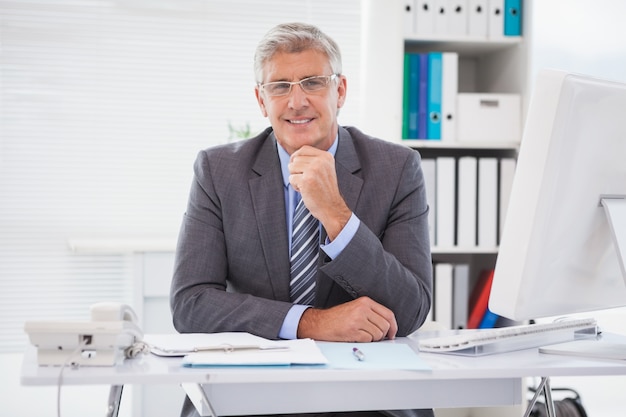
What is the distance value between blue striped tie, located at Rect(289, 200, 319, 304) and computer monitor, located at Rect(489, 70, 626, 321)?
0.58 meters

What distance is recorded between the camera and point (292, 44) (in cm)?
186

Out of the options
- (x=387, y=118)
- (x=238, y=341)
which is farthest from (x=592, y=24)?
(x=238, y=341)

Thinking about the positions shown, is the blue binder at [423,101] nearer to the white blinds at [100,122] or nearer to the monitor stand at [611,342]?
the white blinds at [100,122]

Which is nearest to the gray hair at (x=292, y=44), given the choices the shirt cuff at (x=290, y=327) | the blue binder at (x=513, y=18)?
the shirt cuff at (x=290, y=327)

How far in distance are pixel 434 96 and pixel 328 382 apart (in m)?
1.97

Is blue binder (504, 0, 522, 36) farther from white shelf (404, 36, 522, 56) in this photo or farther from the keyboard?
the keyboard

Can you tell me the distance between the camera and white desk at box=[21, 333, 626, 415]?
118 cm

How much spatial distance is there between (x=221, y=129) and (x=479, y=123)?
4.33 ft

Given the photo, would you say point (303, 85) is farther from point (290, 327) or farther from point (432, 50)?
point (432, 50)

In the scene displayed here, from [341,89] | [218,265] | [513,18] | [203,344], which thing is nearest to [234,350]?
[203,344]

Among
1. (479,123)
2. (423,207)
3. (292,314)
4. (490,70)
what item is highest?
(490,70)

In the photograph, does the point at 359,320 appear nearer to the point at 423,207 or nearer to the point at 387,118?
the point at 423,207

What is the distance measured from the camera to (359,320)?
1.56 metres

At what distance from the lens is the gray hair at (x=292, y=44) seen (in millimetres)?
1857
